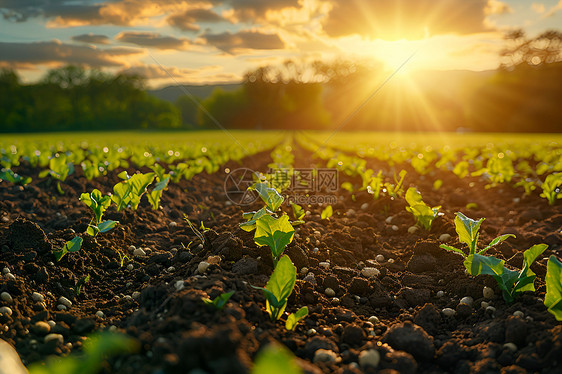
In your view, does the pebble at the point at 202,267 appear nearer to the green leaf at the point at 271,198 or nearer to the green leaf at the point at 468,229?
the green leaf at the point at 271,198

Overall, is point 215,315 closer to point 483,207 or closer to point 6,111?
point 483,207

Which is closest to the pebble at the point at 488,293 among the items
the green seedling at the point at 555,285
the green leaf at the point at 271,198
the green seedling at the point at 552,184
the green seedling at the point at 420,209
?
the green seedling at the point at 555,285

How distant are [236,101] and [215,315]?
278ft

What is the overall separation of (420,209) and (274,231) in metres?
1.86

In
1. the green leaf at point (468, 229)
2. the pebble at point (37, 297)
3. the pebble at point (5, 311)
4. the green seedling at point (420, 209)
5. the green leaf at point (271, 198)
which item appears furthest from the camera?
the green seedling at point (420, 209)

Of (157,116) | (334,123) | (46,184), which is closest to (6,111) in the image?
(157,116)

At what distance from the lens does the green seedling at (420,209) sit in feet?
13.0

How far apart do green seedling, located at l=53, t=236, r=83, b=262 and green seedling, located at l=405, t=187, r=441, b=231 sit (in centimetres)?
295

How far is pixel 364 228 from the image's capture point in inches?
175

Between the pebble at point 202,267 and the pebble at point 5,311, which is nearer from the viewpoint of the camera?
the pebble at point 5,311

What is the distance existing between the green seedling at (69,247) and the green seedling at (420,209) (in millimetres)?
2951

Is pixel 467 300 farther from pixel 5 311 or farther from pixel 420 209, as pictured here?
pixel 5 311

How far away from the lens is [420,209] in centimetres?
397

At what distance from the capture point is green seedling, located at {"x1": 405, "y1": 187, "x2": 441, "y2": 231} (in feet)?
13.0
